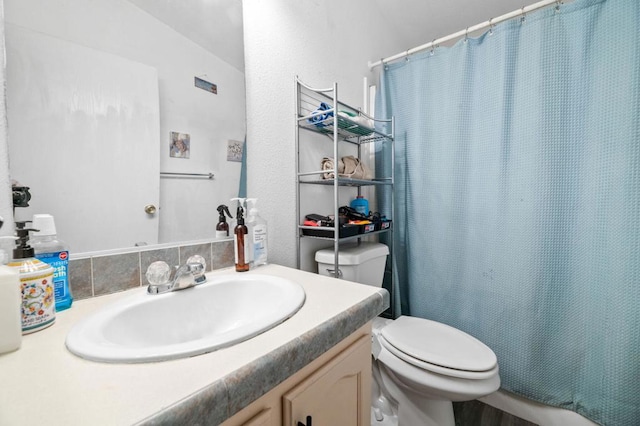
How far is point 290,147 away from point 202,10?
50 centimetres

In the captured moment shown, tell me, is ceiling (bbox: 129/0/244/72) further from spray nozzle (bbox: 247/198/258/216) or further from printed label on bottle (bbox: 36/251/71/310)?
printed label on bottle (bbox: 36/251/71/310)

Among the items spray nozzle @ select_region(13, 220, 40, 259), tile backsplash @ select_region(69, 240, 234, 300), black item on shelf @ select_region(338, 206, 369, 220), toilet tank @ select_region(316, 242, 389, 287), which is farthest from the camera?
black item on shelf @ select_region(338, 206, 369, 220)

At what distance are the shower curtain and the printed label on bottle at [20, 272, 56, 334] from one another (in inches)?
53.0

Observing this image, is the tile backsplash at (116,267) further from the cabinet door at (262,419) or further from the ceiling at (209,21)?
the ceiling at (209,21)

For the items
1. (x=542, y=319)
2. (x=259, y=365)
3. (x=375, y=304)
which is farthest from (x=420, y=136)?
(x=259, y=365)

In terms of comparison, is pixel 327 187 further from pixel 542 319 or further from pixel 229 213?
pixel 542 319

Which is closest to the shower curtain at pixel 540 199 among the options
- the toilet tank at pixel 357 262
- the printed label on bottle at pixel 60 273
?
the toilet tank at pixel 357 262

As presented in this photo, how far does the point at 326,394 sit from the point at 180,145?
72 centimetres

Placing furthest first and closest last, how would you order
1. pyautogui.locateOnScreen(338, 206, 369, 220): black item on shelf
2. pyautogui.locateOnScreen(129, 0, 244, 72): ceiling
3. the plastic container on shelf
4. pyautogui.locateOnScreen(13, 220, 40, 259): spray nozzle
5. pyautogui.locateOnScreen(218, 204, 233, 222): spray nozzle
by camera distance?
the plastic container on shelf < pyautogui.locateOnScreen(338, 206, 369, 220): black item on shelf < pyautogui.locateOnScreen(218, 204, 233, 222): spray nozzle < pyautogui.locateOnScreen(129, 0, 244, 72): ceiling < pyautogui.locateOnScreen(13, 220, 40, 259): spray nozzle

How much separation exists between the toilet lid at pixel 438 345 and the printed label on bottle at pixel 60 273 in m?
0.97

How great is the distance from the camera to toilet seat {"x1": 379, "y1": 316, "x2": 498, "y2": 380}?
0.86 metres

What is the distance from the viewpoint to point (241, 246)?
0.79 meters

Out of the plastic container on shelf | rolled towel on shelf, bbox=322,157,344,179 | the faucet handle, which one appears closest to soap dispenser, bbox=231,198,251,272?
the faucet handle

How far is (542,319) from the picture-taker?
3.66 feet
